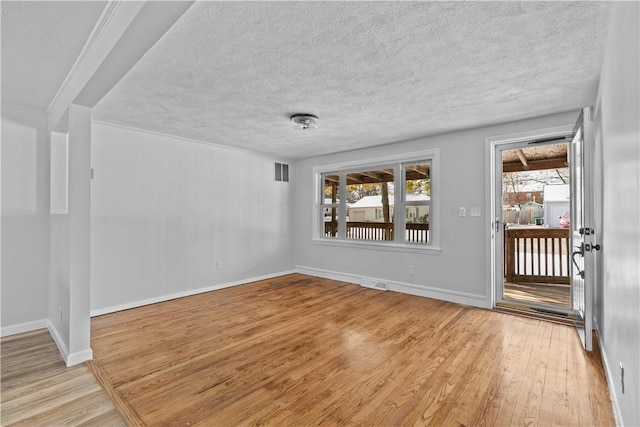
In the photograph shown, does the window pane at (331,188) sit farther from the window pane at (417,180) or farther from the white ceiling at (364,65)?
the white ceiling at (364,65)

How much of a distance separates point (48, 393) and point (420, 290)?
4.10 meters

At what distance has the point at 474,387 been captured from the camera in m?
2.11

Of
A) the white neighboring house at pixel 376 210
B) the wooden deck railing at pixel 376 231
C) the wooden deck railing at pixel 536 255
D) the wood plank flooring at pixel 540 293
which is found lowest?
the wood plank flooring at pixel 540 293

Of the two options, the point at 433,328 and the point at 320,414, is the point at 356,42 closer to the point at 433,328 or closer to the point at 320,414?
the point at 320,414

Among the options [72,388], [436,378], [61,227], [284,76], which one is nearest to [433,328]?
[436,378]

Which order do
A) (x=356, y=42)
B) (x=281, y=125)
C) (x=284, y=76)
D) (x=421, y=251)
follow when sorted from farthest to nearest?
(x=421, y=251)
(x=281, y=125)
(x=284, y=76)
(x=356, y=42)

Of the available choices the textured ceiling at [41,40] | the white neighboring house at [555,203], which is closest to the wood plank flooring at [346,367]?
the white neighboring house at [555,203]

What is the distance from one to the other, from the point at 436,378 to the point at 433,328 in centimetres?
101

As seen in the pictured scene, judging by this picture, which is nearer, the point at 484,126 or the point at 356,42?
the point at 356,42

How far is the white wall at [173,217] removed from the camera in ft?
12.2

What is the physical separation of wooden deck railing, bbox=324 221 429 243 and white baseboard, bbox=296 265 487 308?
0.69 m

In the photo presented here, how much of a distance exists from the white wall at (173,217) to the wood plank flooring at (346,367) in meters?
0.52

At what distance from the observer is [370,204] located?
5332mm

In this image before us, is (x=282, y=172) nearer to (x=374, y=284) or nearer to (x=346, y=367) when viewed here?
(x=374, y=284)
